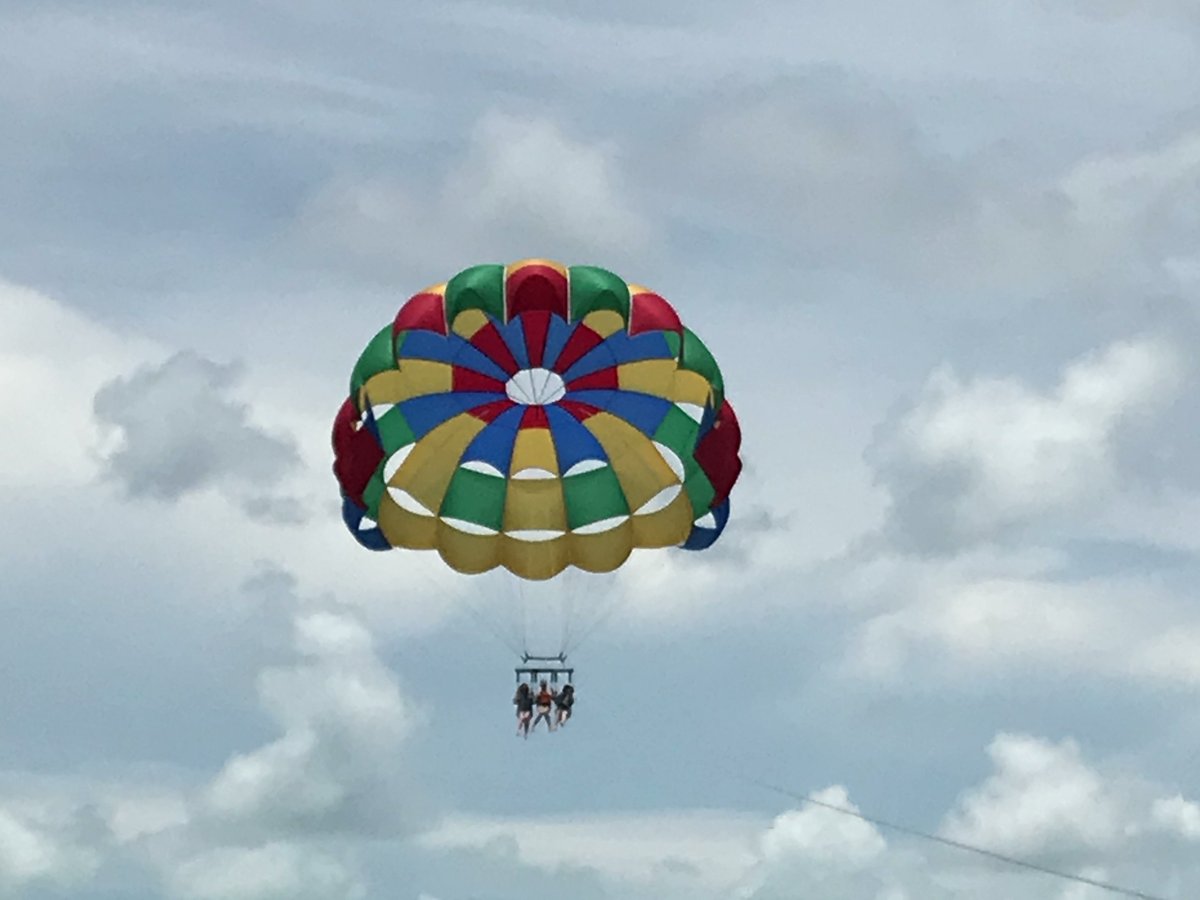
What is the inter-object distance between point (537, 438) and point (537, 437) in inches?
1.5

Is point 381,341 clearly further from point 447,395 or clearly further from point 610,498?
point 610,498

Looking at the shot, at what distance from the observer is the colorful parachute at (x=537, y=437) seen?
60344 millimetres

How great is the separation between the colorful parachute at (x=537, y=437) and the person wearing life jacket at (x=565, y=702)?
267 centimetres

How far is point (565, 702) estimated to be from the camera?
200 ft

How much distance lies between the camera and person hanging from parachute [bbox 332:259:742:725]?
60344 mm

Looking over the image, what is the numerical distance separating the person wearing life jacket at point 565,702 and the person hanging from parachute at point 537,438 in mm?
2602

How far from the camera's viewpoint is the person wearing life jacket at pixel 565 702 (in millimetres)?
60906

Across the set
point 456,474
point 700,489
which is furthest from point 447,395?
point 700,489

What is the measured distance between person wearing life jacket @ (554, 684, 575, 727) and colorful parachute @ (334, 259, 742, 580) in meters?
2.67

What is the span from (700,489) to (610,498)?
190cm

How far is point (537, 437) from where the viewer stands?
62.6 meters

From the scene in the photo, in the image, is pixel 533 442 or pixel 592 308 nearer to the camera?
pixel 592 308

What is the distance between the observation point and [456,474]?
62031mm

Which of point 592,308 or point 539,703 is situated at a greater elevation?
point 592,308
